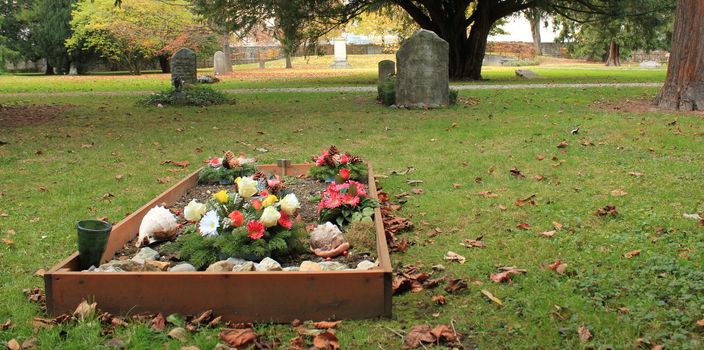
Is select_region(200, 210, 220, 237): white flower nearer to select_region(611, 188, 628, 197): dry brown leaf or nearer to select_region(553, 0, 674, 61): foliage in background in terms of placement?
select_region(611, 188, 628, 197): dry brown leaf

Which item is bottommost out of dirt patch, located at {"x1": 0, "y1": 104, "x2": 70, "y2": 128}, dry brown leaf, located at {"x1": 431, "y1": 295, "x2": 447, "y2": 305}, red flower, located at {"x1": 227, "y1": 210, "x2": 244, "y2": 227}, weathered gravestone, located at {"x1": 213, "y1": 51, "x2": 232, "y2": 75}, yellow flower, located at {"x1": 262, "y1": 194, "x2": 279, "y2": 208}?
dry brown leaf, located at {"x1": 431, "y1": 295, "x2": 447, "y2": 305}

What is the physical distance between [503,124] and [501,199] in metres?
5.43

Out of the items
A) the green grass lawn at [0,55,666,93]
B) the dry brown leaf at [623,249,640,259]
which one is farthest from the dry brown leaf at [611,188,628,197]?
the green grass lawn at [0,55,666,93]

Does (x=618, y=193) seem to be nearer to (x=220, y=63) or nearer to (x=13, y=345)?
(x=13, y=345)

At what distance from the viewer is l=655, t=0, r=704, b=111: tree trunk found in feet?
40.2

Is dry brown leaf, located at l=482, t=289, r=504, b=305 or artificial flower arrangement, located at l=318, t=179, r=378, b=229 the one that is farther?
artificial flower arrangement, located at l=318, t=179, r=378, b=229

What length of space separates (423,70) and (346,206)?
9479mm

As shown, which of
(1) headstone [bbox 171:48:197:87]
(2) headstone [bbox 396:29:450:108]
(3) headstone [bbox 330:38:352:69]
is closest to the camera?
(2) headstone [bbox 396:29:450:108]

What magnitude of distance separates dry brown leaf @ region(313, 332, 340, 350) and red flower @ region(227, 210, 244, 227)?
1.18 m

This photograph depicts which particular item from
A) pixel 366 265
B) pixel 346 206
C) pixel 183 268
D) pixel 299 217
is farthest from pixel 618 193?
pixel 183 268

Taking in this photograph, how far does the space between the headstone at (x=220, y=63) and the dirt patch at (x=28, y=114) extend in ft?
70.5

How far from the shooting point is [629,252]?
4.45m

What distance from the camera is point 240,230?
4.17 metres

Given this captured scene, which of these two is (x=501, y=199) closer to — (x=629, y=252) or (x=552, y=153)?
(x=629, y=252)
